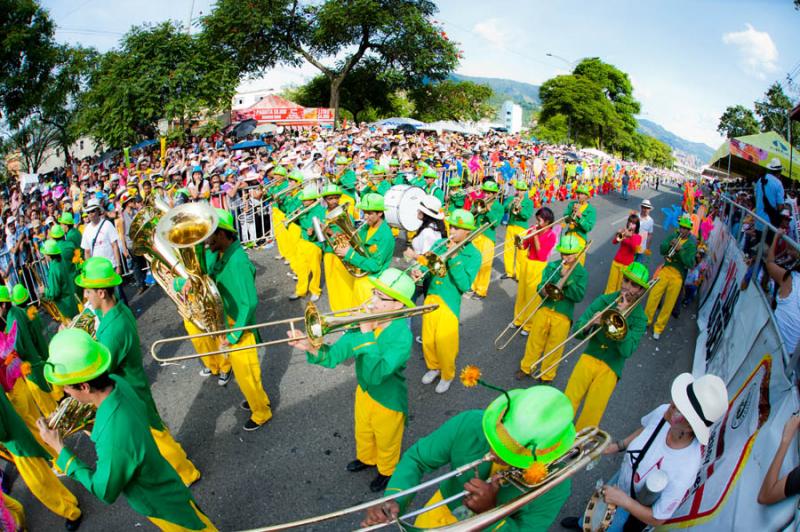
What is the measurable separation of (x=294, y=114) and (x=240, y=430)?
28.3m

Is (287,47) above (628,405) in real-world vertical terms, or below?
above

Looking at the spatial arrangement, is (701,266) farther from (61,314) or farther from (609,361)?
(61,314)

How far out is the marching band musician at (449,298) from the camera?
516 cm

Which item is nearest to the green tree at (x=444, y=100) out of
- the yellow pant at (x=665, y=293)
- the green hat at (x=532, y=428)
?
the yellow pant at (x=665, y=293)

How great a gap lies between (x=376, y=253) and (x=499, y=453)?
415cm

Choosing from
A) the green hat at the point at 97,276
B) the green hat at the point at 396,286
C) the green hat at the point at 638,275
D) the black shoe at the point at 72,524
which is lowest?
the black shoe at the point at 72,524

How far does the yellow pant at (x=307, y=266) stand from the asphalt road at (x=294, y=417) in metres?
0.33

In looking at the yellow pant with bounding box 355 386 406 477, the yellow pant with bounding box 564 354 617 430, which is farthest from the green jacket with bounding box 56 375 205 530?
the yellow pant with bounding box 564 354 617 430

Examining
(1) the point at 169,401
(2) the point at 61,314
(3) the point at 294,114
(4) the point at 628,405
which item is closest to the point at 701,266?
(4) the point at 628,405

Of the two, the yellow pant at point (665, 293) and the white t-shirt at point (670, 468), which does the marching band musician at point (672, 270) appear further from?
the white t-shirt at point (670, 468)

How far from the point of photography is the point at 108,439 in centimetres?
256

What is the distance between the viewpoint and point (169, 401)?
5211 mm

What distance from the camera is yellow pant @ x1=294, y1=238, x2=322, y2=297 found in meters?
7.44

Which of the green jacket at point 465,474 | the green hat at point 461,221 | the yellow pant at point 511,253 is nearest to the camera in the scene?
the green jacket at point 465,474
